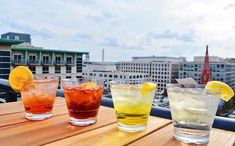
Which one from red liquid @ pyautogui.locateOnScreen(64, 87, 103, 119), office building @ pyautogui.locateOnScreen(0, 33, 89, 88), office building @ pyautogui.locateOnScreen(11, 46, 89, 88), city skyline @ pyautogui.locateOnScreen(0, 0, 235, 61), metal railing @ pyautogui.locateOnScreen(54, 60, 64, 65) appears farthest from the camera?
metal railing @ pyautogui.locateOnScreen(54, 60, 64, 65)

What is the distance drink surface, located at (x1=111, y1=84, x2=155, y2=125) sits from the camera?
22.2 inches

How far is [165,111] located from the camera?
2.58ft

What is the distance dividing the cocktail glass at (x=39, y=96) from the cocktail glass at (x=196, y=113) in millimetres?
372

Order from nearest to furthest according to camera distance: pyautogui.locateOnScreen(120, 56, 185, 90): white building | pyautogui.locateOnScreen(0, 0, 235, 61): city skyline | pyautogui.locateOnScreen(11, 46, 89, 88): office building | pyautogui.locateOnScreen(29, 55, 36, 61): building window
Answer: pyautogui.locateOnScreen(0, 0, 235, 61): city skyline
pyautogui.locateOnScreen(120, 56, 185, 90): white building
pyautogui.locateOnScreen(11, 46, 89, 88): office building
pyautogui.locateOnScreen(29, 55, 36, 61): building window

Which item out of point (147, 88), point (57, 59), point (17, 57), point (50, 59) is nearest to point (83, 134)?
point (147, 88)

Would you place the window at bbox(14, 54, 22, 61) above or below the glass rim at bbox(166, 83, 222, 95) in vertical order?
above

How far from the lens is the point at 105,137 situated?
523 millimetres

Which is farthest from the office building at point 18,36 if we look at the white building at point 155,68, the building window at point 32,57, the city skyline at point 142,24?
the white building at point 155,68

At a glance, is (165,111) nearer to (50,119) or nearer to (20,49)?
(50,119)

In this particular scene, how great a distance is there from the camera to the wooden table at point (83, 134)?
0.49 metres

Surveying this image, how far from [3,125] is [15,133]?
0.09 meters

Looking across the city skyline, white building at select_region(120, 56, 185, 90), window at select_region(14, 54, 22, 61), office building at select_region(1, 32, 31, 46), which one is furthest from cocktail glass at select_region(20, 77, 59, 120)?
window at select_region(14, 54, 22, 61)

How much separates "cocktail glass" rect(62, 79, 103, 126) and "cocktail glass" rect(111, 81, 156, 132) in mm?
73

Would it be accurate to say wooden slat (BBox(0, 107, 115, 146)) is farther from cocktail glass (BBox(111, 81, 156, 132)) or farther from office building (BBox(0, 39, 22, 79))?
office building (BBox(0, 39, 22, 79))
